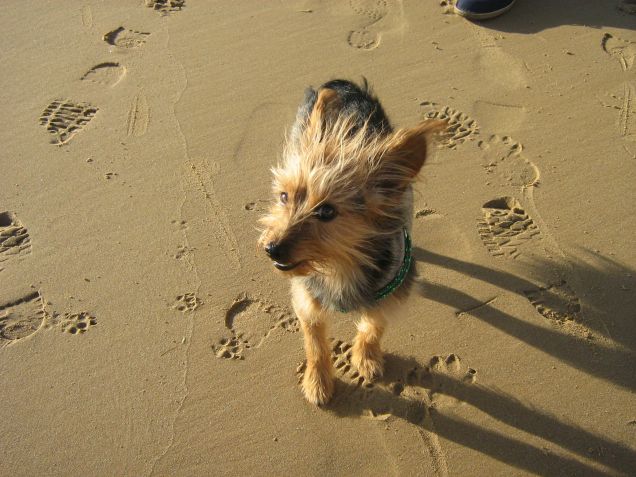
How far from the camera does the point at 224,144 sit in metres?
4.30

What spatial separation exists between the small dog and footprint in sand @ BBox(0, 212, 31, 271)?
2.23 meters

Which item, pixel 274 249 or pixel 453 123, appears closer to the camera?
pixel 274 249

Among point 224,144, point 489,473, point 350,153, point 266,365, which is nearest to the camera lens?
point 350,153

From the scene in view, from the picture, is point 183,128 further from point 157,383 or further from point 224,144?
point 157,383

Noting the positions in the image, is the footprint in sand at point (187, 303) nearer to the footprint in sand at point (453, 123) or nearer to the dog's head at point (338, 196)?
the dog's head at point (338, 196)

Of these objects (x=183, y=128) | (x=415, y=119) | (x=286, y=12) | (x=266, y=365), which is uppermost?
(x=286, y=12)

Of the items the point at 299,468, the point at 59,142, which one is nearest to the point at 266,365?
the point at 299,468

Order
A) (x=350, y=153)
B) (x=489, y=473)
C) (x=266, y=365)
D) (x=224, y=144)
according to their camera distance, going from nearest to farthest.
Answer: (x=350, y=153) < (x=489, y=473) < (x=266, y=365) < (x=224, y=144)

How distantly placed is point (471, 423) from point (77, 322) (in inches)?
102

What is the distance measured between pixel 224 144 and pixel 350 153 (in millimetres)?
2182

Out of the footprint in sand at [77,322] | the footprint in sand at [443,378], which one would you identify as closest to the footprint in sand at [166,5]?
the footprint in sand at [77,322]

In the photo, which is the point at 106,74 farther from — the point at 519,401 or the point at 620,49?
the point at 620,49

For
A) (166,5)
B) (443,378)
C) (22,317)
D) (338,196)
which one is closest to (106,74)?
(166,5)

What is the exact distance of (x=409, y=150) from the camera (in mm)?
2213
